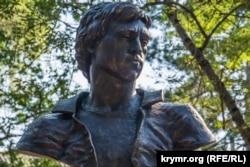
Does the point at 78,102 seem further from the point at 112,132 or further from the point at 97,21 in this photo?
the point at 97,21

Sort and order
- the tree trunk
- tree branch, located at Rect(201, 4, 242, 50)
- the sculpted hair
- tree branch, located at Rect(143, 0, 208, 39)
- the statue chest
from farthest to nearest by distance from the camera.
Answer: tree branch, located at Rect(143, 0, 208, 39) < tree branch, located at Rect(201, 4, 242, 50) < the tree trunk < the sculpted hair < the statue chest

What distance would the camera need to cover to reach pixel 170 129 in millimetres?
3754

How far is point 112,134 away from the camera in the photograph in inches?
145

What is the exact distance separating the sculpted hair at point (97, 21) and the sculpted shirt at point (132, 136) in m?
0.29

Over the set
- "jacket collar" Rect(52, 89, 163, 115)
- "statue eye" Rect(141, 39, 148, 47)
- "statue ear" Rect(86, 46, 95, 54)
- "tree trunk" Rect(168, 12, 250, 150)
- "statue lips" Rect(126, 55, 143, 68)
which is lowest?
"tree trunk" Rect(168, 12, 250, 150)

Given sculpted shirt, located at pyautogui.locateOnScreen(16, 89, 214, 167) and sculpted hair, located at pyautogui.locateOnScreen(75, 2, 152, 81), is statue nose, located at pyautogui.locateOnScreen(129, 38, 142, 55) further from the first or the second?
sculpted shirt, located at pyautogui.locateOnScreen(16, 89, 214, 167)

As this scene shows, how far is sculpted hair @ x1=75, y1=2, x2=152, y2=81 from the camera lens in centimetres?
381

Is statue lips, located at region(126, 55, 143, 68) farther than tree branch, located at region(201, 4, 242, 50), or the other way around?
tree branch, located at region(201, 4, 242, 50)

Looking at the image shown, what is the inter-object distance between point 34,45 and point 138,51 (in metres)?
5.10

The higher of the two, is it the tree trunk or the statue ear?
the statue ear

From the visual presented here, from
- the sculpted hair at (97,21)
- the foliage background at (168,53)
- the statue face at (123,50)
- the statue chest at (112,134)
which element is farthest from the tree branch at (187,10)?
the statue chest at (112,134)

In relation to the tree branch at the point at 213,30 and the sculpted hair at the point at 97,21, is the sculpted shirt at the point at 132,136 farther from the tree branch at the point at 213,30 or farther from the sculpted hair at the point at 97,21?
the tree branch at the point at 213,30

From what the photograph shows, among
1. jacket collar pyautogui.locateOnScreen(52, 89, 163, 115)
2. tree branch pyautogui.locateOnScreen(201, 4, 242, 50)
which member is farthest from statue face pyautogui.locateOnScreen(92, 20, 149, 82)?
tree branch pyautogui.locateOnScreen(201, 4, 242, 50)

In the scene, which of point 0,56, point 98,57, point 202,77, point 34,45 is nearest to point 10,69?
point 0,56
